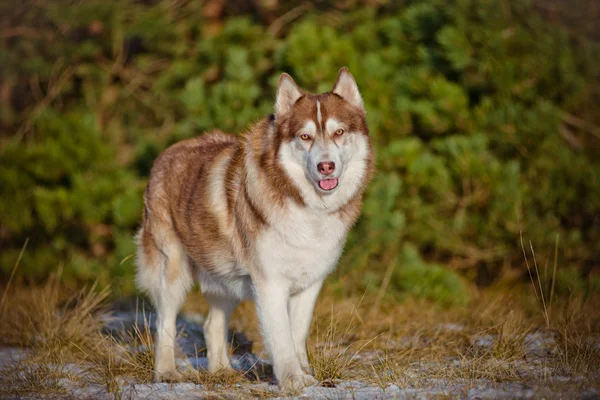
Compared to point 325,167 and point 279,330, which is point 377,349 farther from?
point 325,167

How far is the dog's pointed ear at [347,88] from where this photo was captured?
15.7 ft

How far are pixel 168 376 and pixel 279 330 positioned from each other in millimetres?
1047

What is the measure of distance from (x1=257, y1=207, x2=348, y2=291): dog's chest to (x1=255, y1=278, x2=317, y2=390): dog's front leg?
0.10 m

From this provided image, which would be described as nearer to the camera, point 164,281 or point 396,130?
point 164,281

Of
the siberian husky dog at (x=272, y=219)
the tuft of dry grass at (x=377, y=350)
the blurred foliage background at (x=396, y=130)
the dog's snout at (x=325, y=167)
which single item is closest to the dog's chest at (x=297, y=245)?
the siberian husky dog at (x=272, y=219)

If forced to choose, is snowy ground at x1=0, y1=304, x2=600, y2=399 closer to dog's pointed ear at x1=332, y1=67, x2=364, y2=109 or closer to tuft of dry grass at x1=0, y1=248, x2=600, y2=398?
tuft of dry grass at x1=0, y1=248, x2=600, y2=398

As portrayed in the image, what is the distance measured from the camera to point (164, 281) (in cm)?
524

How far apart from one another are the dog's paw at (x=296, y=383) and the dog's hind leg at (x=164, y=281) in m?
1.11

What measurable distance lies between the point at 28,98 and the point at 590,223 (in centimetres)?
969

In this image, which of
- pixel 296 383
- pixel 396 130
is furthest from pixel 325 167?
pixel 396 130

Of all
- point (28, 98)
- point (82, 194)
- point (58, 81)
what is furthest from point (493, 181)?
point (28, 98)

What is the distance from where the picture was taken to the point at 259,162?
4.59 m

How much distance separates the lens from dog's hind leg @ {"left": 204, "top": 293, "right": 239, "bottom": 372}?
5.14 metres

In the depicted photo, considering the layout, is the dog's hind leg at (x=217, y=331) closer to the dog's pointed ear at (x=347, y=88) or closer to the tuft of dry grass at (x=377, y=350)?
the tuft of dry grass at (x=377, y=350)
